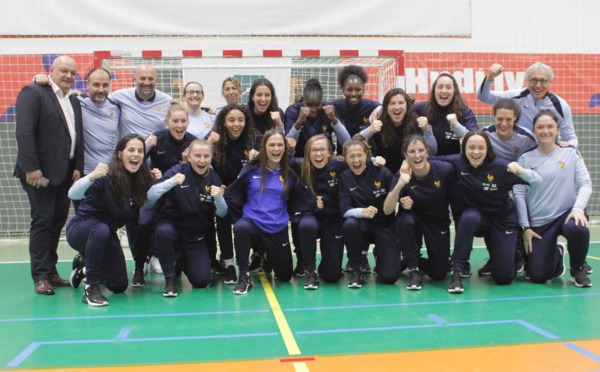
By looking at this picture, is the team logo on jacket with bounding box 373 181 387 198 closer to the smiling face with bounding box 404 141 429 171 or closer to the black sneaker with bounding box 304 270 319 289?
the smiling face with bounding box 404 141 429 171

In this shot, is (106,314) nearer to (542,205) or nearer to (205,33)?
(542,205)

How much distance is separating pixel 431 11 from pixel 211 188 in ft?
18.4

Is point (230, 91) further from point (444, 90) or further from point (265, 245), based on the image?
point (444, 90)

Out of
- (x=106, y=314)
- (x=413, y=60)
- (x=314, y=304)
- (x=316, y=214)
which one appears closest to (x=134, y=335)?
(x=106, y=314)

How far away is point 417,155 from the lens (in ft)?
14.7

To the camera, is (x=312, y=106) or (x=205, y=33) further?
(x=205, y=33)

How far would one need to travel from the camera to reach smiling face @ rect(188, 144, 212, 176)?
4.57 meters

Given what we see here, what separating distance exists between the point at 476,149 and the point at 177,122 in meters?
2.78

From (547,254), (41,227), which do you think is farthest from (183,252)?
(547,254)

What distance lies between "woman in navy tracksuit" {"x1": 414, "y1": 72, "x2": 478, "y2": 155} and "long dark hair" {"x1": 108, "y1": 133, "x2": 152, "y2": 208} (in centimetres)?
275

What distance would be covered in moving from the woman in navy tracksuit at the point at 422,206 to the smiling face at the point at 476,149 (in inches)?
9.3

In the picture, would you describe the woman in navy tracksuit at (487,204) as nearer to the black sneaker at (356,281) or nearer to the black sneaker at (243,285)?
the black sneaker at (356,281)

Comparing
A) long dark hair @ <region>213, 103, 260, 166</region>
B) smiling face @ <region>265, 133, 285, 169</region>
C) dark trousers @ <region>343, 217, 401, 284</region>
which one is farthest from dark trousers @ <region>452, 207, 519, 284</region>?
long dark hair @ <region>213, 103, 260, 166</region>

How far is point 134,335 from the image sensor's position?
3379 millimetres
